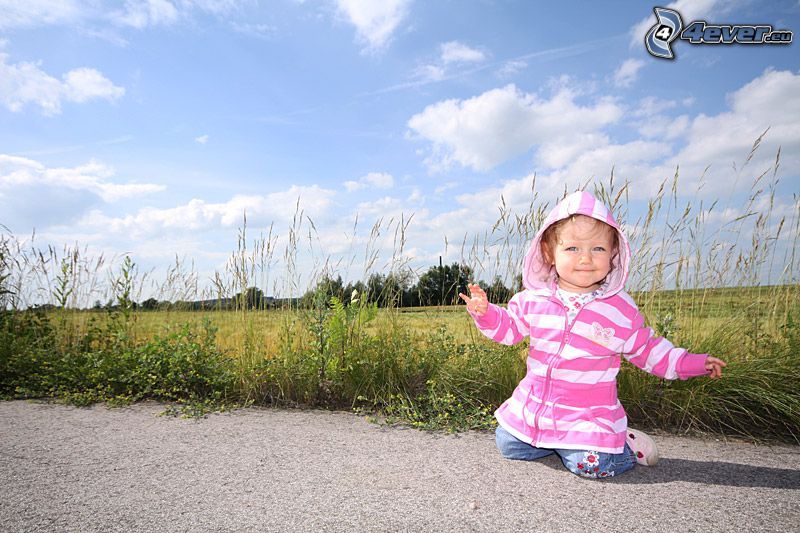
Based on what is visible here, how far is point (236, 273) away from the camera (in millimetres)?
5633

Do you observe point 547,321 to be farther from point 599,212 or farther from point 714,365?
point 714,365

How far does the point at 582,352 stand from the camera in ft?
9.21

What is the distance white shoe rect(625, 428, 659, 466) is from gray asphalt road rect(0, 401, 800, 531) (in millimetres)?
82

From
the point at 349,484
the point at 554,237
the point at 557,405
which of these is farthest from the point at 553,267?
the point at 349,484

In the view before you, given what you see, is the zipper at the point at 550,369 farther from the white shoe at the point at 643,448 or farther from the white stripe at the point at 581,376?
the white shoe at the point at 643,448

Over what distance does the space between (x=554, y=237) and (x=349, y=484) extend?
5.77 feet

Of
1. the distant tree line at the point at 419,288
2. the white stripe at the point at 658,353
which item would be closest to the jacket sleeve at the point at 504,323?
the white stripe at the point at 658,353

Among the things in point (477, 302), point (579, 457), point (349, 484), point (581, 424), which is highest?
point (477, 302)

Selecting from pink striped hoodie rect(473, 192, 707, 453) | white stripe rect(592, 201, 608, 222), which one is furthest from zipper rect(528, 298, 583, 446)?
white stripe rect(592, 201, 608, 222)

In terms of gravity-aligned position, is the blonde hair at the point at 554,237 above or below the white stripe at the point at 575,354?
above

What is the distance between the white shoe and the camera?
9.64ft

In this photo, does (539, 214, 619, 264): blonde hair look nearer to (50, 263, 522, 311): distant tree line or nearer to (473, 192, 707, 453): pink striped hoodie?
(473, 192, 707, 453): pink striped hoodie

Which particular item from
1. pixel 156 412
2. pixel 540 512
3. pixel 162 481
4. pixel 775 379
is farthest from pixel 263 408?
pixel 775 379

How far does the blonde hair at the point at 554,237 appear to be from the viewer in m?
2.89
